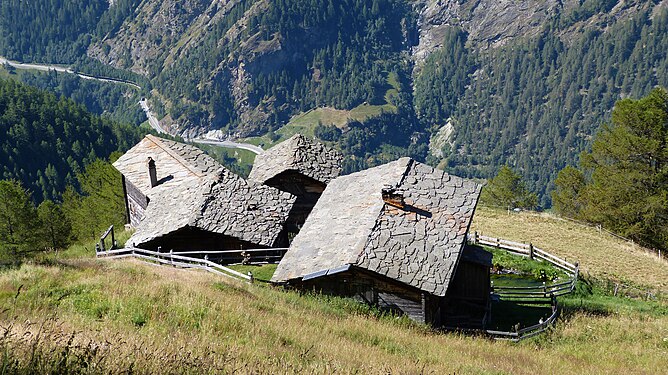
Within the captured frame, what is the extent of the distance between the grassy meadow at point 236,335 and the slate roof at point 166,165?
18322mm

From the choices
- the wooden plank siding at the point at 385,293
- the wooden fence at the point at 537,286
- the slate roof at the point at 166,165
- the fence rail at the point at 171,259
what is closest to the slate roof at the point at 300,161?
the slate roof at the point at 166,165

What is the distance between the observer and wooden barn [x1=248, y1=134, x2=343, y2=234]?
40.8m

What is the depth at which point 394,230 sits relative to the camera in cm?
2597

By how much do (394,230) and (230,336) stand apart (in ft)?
45.0

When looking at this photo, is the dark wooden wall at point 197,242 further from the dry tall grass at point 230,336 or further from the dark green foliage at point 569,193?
the dark green foliage at point 569,193

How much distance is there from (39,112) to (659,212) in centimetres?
15242

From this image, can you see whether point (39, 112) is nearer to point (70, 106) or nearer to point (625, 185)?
point (70, 106)

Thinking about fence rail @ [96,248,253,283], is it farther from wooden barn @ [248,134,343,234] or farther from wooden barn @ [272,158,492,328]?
wooden barn @ [248,134,343,234]

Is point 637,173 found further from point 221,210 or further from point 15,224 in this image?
point 15,224

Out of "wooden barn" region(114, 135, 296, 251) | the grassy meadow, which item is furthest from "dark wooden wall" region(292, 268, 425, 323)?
"wooden barn" region(114, 135, 296, 251)

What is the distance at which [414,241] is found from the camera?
25.5m

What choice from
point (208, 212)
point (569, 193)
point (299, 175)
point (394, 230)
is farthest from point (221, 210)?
point (569, 193)

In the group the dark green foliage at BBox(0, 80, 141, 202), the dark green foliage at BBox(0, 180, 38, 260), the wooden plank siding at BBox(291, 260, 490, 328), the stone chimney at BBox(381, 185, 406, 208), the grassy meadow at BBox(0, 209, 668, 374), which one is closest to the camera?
the grassy meadow at BBox(0, 209, 668, 374)

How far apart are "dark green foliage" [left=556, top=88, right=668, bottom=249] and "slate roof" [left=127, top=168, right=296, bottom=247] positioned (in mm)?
34158
